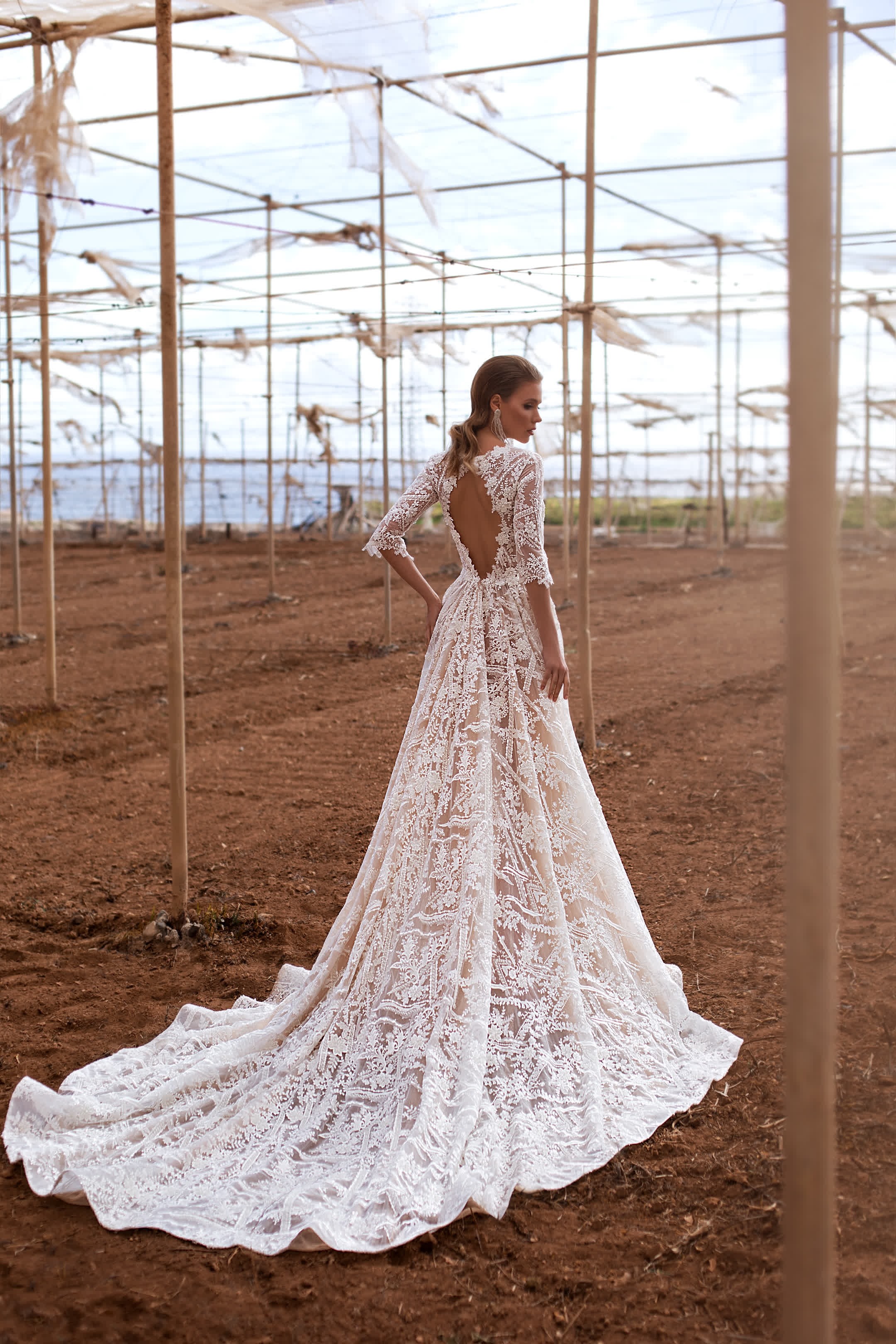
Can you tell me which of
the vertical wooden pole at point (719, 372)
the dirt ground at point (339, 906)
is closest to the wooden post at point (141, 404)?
the vertical wooden pole at point (719, 372)

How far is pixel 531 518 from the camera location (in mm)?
2590

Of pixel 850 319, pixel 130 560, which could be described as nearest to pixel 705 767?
pixel 850 319

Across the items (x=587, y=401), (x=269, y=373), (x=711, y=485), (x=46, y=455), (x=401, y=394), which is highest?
(x=401, y=394)

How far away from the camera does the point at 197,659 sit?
8.23m

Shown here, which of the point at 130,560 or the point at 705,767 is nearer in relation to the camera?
the point at 705,767

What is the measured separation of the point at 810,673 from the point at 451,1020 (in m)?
1.56

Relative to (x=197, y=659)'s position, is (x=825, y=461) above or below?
above

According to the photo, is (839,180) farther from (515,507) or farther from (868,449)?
(868,449)

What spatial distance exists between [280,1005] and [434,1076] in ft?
1.72

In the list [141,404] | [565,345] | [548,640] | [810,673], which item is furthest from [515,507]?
[141,404]

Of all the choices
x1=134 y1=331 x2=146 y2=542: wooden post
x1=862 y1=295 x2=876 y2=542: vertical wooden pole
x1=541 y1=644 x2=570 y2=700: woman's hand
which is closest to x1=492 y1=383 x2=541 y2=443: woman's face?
x1=541 y1=644 x2=570 y2=700: woman's hand

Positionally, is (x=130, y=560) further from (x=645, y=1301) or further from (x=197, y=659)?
(x=645, y=1301)

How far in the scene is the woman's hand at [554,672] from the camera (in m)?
2.60
